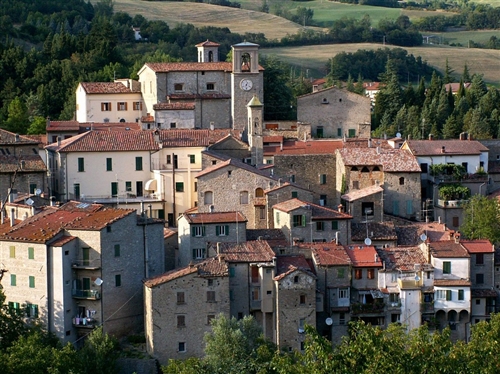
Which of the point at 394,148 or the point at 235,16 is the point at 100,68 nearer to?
the point at 394,148

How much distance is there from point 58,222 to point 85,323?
4024 mm

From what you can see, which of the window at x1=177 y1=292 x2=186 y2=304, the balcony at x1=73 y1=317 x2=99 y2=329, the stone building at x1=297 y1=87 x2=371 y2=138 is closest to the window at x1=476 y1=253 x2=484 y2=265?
the window at x1=177 y1=292 x2=186 y2=304

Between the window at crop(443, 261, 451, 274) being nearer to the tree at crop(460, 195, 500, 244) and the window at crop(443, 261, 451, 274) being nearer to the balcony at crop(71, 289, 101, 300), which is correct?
the tree at crop(460, 195, 500, 244)

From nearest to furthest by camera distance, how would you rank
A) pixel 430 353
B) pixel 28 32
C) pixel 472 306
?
pixel 430 353, pixel 472 306, pixel 28 32

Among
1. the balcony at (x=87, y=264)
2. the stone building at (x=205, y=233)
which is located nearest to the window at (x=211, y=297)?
the balcony at (x=87, y=264)

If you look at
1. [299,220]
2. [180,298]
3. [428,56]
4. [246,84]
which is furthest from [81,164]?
[428,56]

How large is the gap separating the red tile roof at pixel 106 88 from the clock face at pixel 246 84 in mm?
6065

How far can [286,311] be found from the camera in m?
53.5

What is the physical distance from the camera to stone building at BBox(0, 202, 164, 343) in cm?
5269

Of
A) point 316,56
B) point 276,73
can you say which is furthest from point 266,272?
point 316,56

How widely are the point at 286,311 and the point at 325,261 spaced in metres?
3.09

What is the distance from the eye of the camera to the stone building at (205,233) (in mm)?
56906

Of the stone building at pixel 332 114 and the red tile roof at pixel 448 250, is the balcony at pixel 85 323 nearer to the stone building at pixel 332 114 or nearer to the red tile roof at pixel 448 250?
the red tile roof at pixel 448 250

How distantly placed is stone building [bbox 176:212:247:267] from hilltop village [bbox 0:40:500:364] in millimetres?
62
